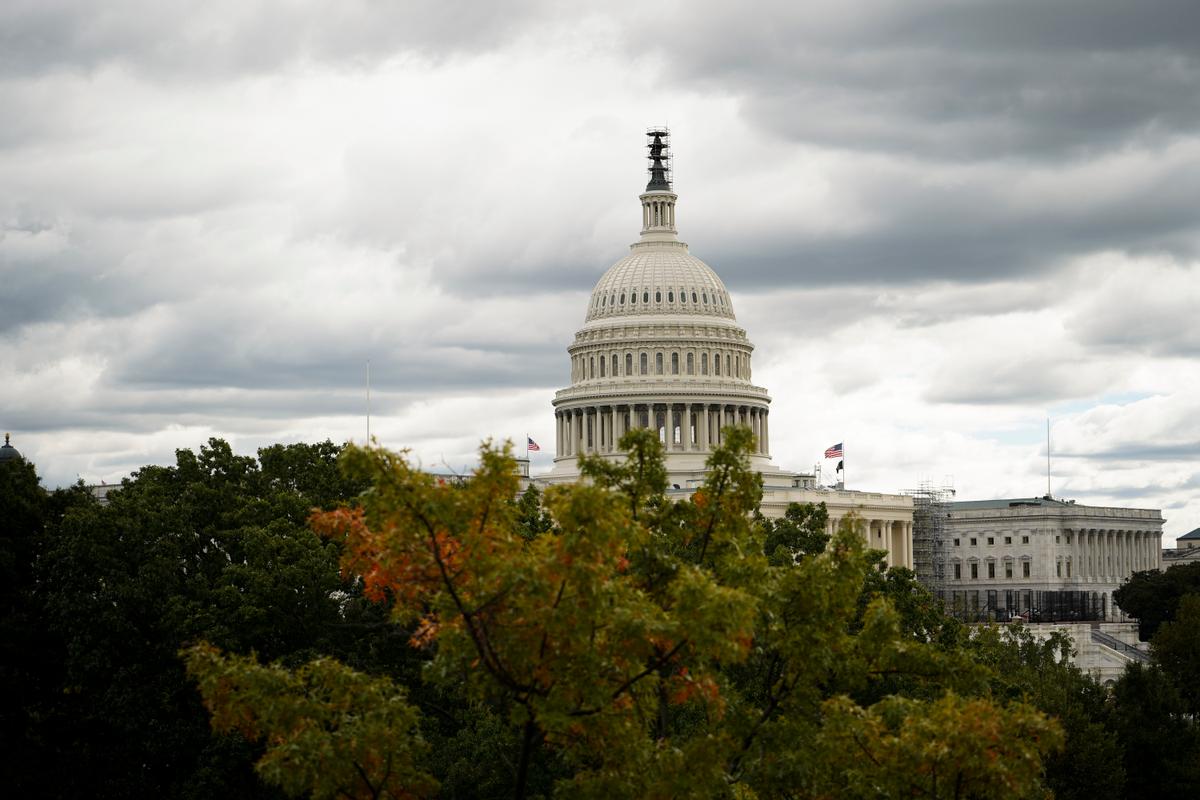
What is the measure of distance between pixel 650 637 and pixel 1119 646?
A: 129791 mm

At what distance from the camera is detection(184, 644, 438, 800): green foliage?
1534 inches

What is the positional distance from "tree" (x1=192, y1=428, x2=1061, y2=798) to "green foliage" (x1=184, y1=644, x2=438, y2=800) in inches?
8.6

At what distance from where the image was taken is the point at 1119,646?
160 meters

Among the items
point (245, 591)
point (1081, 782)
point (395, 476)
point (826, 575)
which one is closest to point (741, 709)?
point (826, 575)

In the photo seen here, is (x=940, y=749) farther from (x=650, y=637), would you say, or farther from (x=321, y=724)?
(x=321, y=724)

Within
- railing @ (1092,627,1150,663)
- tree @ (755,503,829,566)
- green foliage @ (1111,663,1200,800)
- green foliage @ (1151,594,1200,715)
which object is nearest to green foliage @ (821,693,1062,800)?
tree @ (755,503,829,566)

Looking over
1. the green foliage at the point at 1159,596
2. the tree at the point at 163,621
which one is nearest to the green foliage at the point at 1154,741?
the tree at the point at 163,621

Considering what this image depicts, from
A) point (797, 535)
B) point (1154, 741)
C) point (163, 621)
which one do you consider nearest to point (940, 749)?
point (163, 621)

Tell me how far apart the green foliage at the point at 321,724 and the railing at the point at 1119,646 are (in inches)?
4797

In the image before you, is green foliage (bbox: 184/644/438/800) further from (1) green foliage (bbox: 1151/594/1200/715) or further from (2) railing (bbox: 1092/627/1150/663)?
(2) railing (bbox: 1092/627/1150/663)

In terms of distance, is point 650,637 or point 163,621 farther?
point 163,621

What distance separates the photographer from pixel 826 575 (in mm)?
42938

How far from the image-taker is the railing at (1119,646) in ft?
509

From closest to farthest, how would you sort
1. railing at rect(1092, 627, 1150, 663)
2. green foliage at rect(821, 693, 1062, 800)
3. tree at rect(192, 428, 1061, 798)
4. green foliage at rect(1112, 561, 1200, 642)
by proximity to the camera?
tree at rect(192, 428, 1061, 798) < green foliage at rect(821, 693, 1062, 800) < railing at rect(1092, 627, 1150, 663) < green foliage at rect(1112, 561, 1200, 642)
